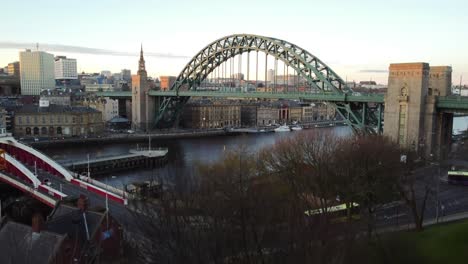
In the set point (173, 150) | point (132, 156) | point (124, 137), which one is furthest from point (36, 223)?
point (124, 137)

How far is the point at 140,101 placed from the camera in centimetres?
6562

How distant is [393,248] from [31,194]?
19.9m

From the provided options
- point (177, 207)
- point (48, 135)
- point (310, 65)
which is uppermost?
point (310, 65)

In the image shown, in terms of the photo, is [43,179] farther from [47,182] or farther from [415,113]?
[415,113]

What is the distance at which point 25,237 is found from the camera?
13164 millimetres

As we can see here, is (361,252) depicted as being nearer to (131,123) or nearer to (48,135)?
(48,135)

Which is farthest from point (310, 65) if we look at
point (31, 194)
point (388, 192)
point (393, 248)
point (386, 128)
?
point (393, 248)

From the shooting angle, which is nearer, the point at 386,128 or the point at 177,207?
the point at 177,207

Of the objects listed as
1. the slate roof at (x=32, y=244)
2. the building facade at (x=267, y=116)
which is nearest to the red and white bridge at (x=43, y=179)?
the slate roof at (x=32, y=244)

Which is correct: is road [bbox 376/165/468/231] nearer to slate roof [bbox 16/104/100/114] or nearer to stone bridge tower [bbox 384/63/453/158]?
stone bridge tower [bbox 384/63/453/158]

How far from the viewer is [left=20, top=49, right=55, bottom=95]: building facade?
455 ft

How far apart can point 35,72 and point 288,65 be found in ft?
394

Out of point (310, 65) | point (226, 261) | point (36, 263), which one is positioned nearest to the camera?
point (226, 261)

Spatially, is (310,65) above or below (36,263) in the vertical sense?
above
